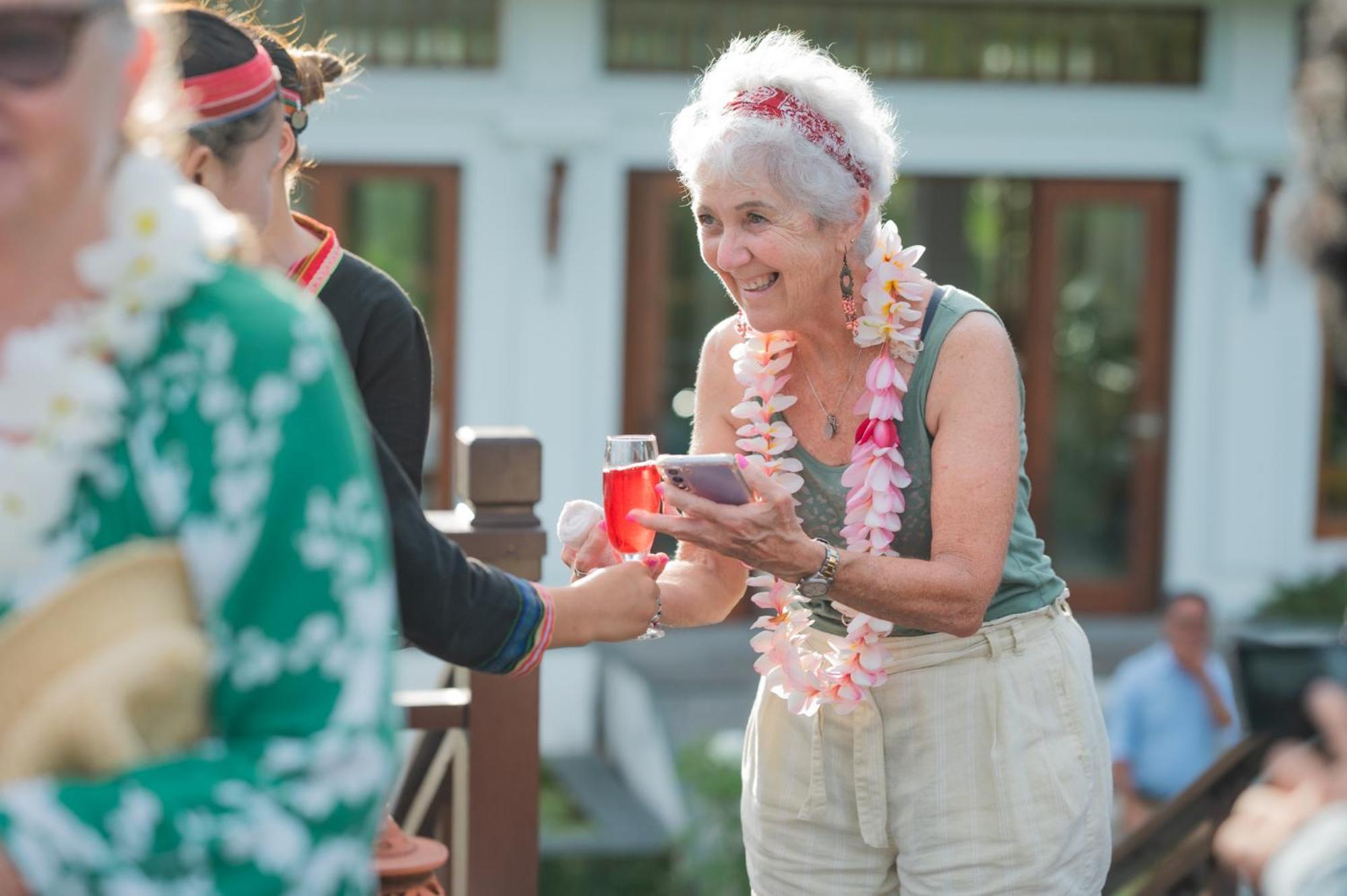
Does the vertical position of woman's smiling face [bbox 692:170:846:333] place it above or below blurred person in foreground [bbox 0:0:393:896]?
above

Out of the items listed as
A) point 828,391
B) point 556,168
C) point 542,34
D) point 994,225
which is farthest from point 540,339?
point 828,391

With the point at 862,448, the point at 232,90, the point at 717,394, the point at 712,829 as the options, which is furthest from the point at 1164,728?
the point at 232,90

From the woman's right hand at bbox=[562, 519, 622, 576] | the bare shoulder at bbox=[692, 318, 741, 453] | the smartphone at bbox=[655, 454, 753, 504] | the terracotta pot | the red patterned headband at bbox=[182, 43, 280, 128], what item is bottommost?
the terracotta pot

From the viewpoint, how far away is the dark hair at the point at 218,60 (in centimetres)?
208

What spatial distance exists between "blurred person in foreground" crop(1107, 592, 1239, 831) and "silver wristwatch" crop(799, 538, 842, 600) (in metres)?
5.24

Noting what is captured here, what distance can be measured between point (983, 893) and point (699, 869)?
549 cm

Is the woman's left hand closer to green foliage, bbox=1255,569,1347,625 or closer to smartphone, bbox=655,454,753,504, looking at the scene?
smartphone, bbox=655,454,753,504

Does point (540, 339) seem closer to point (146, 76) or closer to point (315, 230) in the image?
point (315, 230)

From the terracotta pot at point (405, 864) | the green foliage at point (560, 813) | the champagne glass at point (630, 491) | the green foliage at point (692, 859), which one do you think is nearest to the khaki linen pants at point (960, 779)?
the champagne glass at point (630, 491)

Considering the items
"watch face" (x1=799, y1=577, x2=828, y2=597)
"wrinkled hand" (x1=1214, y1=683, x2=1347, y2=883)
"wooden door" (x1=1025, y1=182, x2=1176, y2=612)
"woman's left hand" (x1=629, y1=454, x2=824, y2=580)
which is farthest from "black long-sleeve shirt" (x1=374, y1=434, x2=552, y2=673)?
"wooden door" (x1=1025, y1=182, x2=1176, y2=612)

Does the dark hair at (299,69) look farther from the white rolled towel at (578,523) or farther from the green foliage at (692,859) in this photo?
the green foliage at (692,859)

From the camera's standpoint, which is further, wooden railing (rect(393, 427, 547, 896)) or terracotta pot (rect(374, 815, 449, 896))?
wooden railing (rect(393, 427, 547, 896))

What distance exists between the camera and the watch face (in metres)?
2.37

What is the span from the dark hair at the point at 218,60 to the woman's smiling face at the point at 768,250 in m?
0.72
